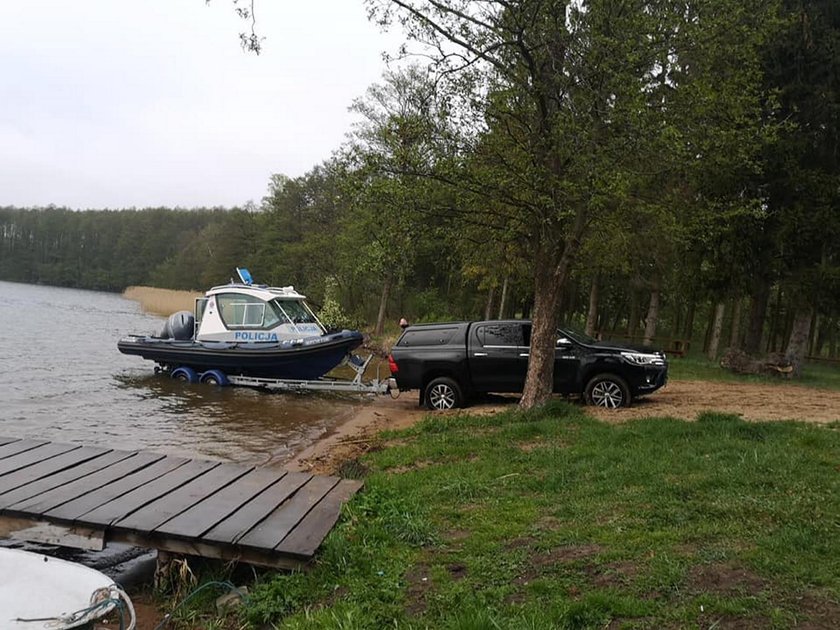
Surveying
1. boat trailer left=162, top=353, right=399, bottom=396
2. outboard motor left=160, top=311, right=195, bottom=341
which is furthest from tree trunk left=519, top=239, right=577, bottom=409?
outboard motor left=160, top=311, right=195, bottom=341

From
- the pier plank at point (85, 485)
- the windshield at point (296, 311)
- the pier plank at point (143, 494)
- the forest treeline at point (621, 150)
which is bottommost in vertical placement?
the pier plank at point (85, 485)

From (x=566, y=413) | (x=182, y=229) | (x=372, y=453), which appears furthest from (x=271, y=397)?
(x=182, y=229)

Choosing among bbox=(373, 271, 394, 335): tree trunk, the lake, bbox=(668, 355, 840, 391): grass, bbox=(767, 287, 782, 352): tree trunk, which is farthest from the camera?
bbox=(373, 271, 394, 335): tree trunk

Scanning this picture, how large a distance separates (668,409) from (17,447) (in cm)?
972

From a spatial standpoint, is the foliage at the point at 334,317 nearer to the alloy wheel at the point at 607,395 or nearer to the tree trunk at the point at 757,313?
the tree trunk at the point at 757,313

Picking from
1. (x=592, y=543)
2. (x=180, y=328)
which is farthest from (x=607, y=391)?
(x=180, y=328)

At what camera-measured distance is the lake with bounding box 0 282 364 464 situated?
11.1 m

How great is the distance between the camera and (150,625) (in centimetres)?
456

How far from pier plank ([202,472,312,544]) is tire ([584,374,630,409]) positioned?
6.74 meters

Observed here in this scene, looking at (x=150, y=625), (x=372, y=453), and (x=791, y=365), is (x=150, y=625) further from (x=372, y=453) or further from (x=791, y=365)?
(x=791, y=365)

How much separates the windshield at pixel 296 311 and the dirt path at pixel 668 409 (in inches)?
156

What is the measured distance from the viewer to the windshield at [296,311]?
17.8 meters

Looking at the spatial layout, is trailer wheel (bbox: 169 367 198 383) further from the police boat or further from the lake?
the lake

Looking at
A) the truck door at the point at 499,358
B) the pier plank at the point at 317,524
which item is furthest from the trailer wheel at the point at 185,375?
the pier plank at the point at 317,524
